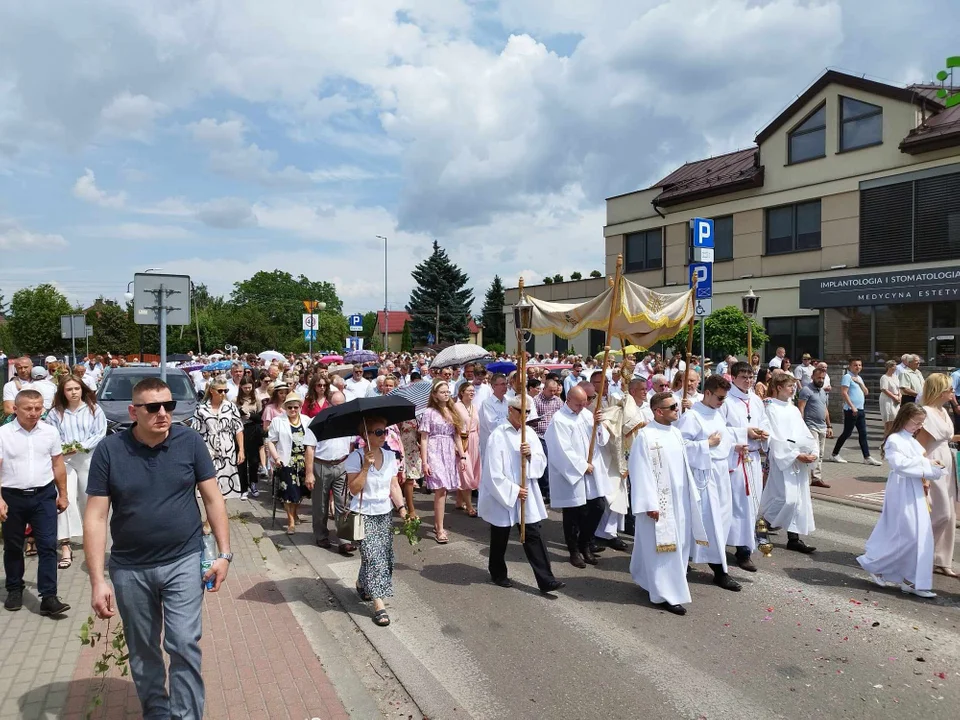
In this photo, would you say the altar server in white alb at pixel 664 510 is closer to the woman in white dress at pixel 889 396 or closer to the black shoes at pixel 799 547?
the black shoes at pixel 799 547

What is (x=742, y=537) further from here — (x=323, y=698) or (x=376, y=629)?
(x=323, y=698)

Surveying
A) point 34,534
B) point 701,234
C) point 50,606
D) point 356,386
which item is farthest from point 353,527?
point 701,234

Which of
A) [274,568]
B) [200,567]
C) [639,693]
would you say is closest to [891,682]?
[639,693]

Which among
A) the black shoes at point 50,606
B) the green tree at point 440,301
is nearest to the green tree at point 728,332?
the black shoes at point 50,606

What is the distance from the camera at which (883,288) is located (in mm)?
23656

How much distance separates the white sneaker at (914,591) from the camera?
5.96 metres

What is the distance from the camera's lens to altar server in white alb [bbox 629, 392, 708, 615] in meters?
5.84

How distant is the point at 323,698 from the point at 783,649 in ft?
10.1

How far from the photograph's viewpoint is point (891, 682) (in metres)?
4.49

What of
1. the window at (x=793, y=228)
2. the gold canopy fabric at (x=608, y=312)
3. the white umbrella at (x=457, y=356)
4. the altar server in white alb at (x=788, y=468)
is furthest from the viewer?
the window at (x=793, y=228)

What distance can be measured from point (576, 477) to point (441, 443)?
7.77 ft

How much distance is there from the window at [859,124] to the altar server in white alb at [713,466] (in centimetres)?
2307

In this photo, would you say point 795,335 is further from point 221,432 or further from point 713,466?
point 221,432

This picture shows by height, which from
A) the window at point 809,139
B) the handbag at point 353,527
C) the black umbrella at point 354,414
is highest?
the window at point 809,139
